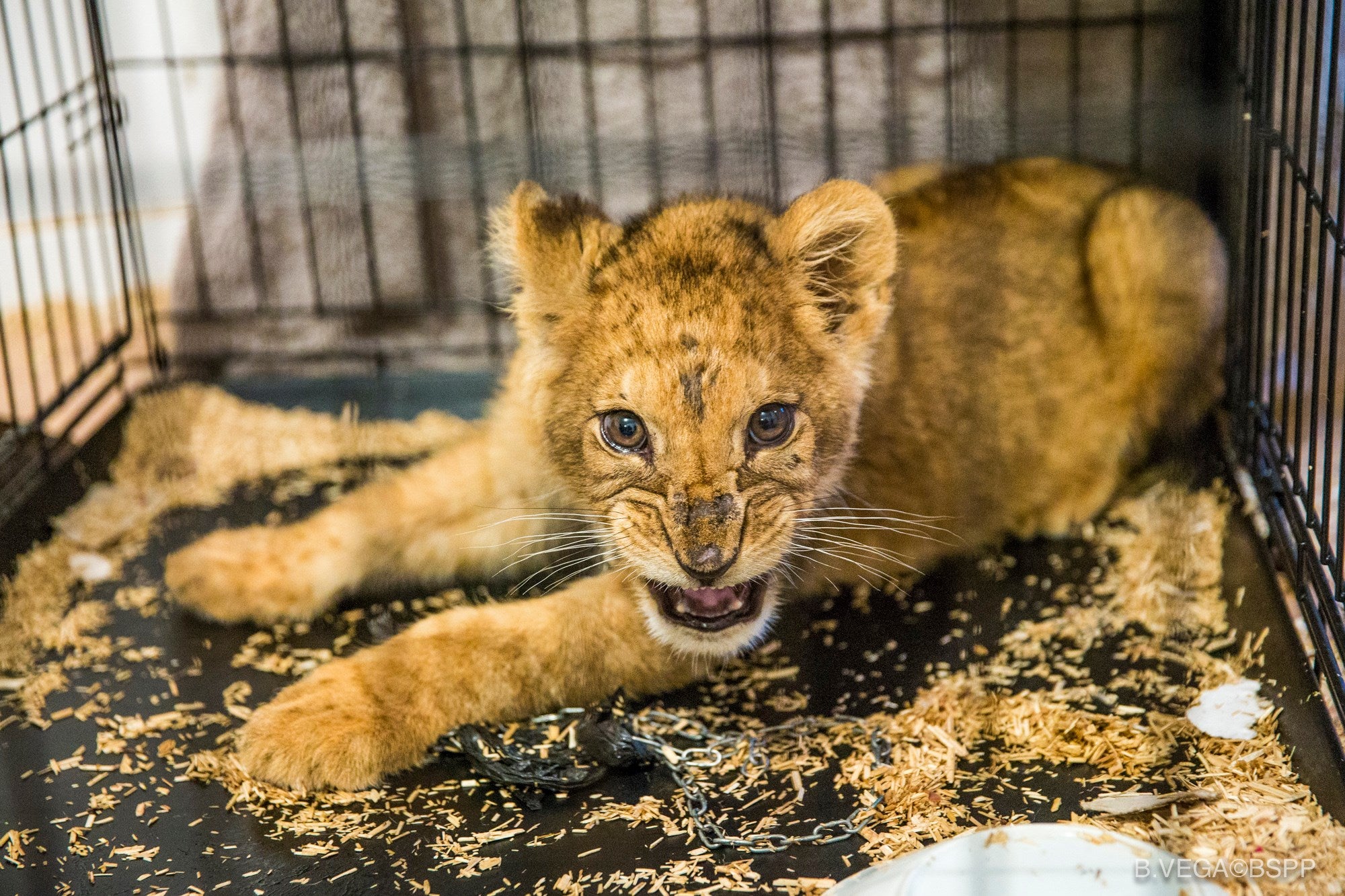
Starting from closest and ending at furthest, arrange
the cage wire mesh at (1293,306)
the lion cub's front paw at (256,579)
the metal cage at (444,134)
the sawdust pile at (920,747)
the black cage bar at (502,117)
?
the sawdust pile at (920,747) < the cage wire mesh at (1293,306) < the lion cub's front paw at (256,579) < the metal cage at (444,134) < the black cage bar at (502,117)

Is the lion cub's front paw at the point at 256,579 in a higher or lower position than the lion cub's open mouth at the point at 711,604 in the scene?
lower

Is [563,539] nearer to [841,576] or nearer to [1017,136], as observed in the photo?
[841,576]

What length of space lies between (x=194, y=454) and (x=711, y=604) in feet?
6.82

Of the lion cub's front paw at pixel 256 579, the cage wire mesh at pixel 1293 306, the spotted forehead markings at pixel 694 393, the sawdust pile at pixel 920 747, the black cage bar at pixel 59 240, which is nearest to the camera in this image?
the sawdust pile at pixel 920 747

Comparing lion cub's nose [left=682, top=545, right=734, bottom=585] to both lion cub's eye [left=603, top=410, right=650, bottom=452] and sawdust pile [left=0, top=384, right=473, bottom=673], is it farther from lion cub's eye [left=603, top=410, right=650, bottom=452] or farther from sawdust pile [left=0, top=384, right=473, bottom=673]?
sawdust pile [left=0, top=384, right=473, bottom=673]

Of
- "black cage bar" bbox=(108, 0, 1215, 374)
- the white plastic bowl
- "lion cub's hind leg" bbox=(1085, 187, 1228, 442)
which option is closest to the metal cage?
"black cage bar" bbox=(108, 0, 1215, 374)

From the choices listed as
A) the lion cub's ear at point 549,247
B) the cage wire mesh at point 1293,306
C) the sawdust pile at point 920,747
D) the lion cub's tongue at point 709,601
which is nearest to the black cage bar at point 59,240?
the sawdust pile at point 920,747

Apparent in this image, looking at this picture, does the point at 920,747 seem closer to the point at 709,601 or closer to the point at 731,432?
the point at 709,601

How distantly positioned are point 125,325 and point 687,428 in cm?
266

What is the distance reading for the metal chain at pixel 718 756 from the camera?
7.47 ft

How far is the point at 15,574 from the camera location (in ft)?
10.7

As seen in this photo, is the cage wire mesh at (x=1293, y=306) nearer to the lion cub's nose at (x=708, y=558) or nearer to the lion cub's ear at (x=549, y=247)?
the lion cub's nose at (x=708, y=558)

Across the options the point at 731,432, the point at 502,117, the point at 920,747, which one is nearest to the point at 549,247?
the point at 731,432

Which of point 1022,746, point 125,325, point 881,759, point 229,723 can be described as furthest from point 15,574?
point 1022,746
